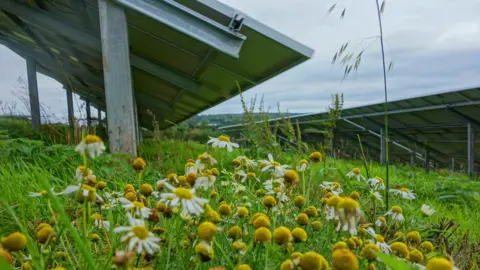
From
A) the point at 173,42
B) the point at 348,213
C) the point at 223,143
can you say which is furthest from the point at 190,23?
the point at 348,213

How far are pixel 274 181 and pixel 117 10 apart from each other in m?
2.89

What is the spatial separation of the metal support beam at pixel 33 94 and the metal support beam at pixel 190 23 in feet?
16.9

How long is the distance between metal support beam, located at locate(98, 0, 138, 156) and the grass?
0.52m

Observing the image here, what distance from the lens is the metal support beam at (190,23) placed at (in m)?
3.45

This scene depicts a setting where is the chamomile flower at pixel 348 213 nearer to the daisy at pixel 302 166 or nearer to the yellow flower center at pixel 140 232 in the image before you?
the yellow flower center at pixel 140 232

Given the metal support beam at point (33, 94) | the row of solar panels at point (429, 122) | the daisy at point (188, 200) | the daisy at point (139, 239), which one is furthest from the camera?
the metal support beam at point (33, 94)

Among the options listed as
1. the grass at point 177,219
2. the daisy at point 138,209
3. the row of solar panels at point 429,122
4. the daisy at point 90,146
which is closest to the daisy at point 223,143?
the grass at point 177,219

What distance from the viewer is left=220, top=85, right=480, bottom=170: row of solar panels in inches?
278

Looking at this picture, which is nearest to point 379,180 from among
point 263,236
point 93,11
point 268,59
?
point 263,236

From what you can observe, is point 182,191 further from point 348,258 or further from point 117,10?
point 117,10

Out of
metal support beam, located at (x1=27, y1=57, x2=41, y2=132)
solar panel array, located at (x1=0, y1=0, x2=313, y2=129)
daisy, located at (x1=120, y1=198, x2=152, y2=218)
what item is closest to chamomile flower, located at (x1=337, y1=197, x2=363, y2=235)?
daisy, located at (x1=120, y1=198, x2=152, y2=218)

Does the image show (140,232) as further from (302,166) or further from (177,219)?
(302,166)

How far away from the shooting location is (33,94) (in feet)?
27.9

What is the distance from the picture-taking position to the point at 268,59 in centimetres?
471
